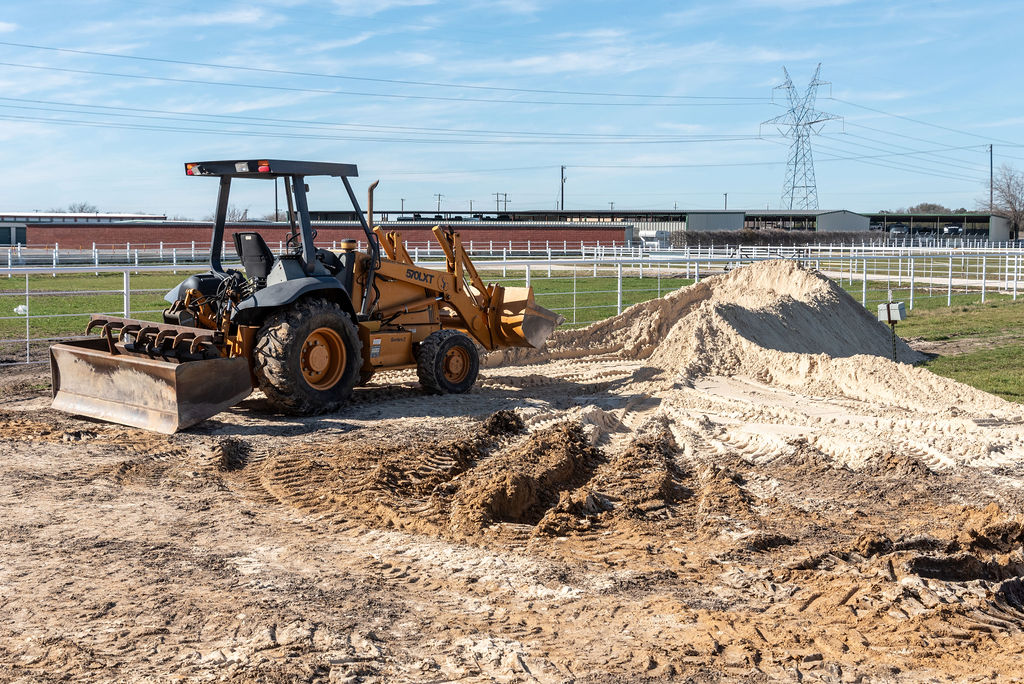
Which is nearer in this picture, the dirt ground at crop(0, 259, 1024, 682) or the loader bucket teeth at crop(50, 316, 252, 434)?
the dirt ground at crop(0, 259, 1024, 682)

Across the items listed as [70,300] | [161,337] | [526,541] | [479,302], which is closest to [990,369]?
[479,302]

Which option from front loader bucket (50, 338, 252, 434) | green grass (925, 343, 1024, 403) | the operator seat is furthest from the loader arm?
green grass (925, 343, 1024, 403)

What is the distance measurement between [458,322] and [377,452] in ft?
12.4

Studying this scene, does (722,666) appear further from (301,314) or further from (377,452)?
(301,314)

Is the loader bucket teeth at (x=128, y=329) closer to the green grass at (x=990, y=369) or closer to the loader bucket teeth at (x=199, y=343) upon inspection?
the loader bucket teeth at (x=199, y=343)

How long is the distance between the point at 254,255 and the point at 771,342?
8150 mm

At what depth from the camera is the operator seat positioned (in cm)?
941

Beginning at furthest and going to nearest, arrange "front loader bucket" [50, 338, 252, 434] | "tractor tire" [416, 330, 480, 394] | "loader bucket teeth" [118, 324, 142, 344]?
"tractor tire" [416, 330, 480, 394] → "loader bucket teeth" [118, 324, 142, 344] → "front loader bucket" [50, 338, 252, 434]

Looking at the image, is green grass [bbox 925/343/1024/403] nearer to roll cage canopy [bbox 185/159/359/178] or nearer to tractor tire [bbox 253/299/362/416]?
tractor tire [bbox 253/299/362/416]

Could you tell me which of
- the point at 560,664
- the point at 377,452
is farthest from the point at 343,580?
the point at 377,452

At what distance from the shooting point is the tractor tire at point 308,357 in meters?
8.78

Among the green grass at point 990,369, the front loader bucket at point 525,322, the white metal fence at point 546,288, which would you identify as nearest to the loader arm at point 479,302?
the front loader bucket at point 525,322

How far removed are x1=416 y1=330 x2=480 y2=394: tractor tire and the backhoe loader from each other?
0.04 ft

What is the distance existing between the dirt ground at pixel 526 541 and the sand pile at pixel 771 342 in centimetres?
36
